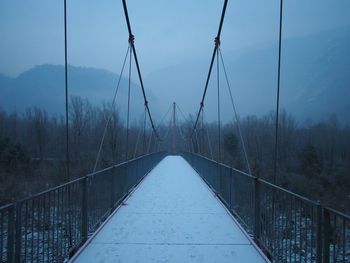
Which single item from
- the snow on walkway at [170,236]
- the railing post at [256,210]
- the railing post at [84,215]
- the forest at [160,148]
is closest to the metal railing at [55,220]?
the railing post at [84,215]

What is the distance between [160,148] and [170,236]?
32085mm

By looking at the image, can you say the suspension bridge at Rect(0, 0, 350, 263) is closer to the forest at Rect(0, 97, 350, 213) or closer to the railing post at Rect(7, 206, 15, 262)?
the railing post at Rect(7, 206, 15, 262)

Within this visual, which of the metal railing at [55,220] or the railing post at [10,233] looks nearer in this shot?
the railing post at [10,233]

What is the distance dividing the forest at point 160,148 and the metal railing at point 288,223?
1714cm

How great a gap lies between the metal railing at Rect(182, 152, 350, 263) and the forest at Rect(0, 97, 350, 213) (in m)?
17.1

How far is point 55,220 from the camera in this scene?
12.3 ft

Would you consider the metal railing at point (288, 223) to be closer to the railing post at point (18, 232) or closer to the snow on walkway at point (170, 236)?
the snow on walkway at point (170, 236)

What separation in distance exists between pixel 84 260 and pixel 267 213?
2274 millimetres

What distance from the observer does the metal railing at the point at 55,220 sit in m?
2.62

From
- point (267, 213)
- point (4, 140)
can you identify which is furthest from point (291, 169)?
point (267, 213)

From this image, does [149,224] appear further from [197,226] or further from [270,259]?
[270,259]

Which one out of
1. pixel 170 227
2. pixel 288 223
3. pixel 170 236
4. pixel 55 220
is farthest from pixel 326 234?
pixel 170 227

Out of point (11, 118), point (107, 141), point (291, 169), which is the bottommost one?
point (291, 169)

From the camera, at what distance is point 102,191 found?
18.5ft
